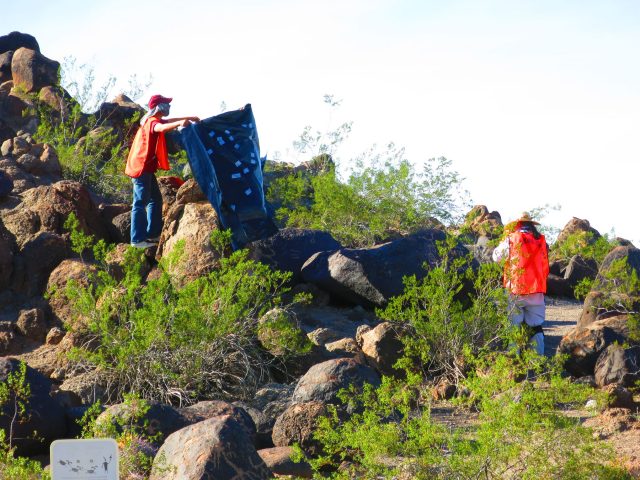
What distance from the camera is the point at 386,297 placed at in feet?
38.8

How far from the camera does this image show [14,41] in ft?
79.5

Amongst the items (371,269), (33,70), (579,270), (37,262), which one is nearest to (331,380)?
(371,269)

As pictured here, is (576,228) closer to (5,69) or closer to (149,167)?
(149,167)

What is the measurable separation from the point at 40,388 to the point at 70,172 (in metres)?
8.12

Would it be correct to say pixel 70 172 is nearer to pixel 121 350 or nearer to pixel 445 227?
pixel 445 227

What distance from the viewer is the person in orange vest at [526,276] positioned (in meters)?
10.5

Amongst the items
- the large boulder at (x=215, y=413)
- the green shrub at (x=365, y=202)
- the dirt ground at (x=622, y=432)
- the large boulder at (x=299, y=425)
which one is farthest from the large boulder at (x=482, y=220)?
the large boulder at (x=215, y=413)

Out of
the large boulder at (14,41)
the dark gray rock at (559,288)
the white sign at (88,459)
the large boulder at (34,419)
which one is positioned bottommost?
the large boulder at (34,419)

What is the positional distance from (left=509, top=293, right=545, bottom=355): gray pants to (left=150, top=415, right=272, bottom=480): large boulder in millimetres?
4829

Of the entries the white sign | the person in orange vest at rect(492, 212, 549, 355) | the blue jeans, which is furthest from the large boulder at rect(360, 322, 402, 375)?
the white sign

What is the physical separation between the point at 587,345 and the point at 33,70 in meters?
14.1

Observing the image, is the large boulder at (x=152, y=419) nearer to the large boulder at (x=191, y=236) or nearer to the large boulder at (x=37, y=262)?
the large boulder at (x=191, y=236)

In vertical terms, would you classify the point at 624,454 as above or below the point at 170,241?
below

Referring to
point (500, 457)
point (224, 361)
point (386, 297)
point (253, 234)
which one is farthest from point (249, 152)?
point (500, 457)
